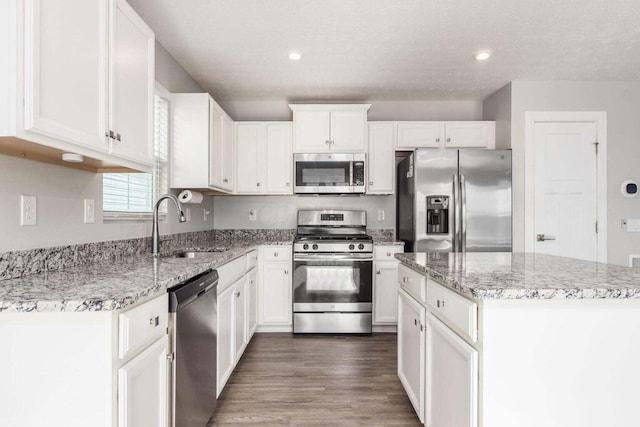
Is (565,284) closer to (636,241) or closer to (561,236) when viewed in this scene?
(561,236)

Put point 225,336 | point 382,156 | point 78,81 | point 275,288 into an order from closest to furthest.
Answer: point 78,81 < point 225,336 < point 275,288 < point 382,156

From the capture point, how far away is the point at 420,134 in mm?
3752

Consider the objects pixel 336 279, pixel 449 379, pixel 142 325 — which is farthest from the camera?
pixel 336 279

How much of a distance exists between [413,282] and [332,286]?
5.00 ft

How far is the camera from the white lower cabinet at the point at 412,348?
1.80 meters

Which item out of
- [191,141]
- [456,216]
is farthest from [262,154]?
[456,216]

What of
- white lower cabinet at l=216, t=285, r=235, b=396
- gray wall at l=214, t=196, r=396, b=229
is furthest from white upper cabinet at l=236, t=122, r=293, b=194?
white lower cabinet at l=216, t=285, r=235, b=396

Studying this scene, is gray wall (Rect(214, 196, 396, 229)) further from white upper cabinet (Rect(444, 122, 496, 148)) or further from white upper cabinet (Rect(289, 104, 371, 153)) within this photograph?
white upper cabinet (Rect(444, 122, 496, 148))

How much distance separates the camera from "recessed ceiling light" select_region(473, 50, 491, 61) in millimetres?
2832

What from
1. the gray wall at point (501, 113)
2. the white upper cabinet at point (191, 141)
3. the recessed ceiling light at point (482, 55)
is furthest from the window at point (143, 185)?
the gray wall at point (501, 113)

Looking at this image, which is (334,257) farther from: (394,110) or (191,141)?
(394,110)

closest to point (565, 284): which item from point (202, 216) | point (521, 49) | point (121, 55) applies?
point (121, 55)

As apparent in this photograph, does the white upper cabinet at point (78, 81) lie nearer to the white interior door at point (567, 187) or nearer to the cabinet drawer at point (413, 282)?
the cabinet drawer at point (413, 282)

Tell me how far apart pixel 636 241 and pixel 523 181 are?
1300 mm
